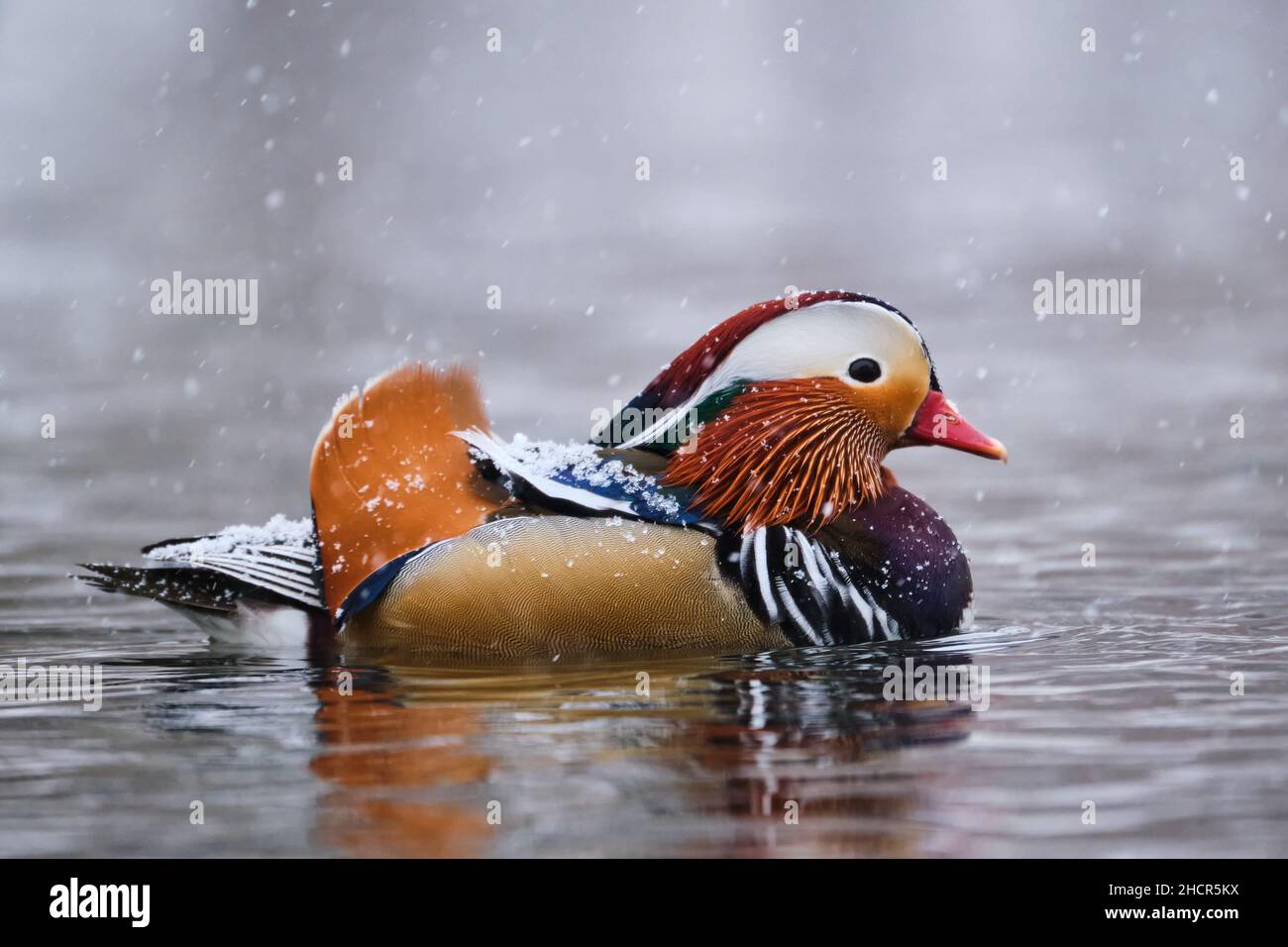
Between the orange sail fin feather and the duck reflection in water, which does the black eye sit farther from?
the orange sail fin feather

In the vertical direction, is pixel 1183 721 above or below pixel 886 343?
below

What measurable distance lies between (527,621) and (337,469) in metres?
0.61

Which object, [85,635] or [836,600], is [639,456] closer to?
[836,600]

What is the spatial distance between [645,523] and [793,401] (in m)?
0.55

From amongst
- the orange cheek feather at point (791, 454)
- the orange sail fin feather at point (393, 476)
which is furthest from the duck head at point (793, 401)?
the orange sail fin feather at point (393, 476)

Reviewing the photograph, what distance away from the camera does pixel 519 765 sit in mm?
3047

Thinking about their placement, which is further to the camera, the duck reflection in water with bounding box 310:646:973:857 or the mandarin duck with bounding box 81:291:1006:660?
the mandarin duck with bounding box 81:291:1006:660

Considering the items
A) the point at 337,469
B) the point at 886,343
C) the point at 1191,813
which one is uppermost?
the point at 886,343

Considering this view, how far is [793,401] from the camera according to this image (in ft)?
14.4

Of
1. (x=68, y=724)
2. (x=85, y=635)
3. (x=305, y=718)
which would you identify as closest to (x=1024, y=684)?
(x=305, y=718)

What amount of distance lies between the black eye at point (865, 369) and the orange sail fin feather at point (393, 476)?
3.08 feet

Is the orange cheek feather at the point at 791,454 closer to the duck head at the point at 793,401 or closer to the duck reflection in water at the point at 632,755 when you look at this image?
the duck head at the point at 793,401

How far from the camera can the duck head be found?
4.32m

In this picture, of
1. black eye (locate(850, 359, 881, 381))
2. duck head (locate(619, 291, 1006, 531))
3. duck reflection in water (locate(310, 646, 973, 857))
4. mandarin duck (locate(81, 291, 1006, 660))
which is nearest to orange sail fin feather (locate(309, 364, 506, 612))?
mandarin duck (locate(81, 291, 1006, 660))
